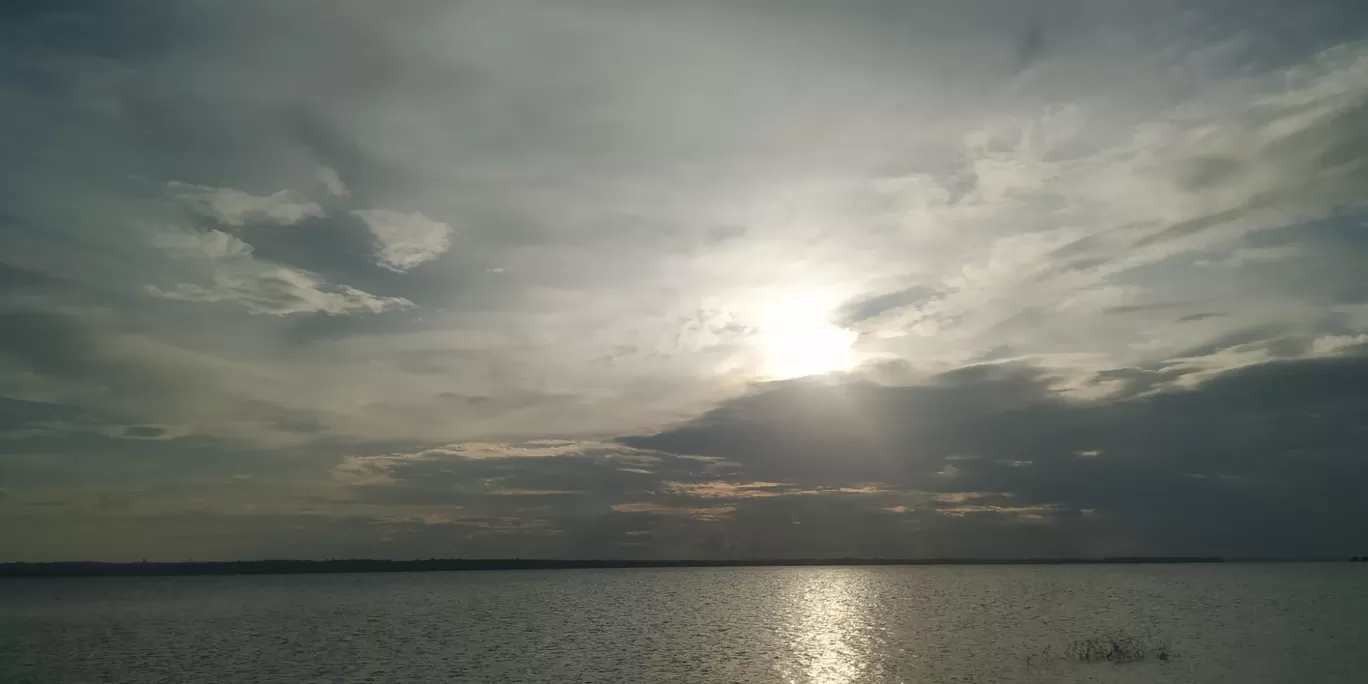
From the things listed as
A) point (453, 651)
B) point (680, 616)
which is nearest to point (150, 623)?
point (453, 651)

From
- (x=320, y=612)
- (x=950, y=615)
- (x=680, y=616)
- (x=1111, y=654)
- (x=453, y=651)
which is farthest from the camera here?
(x=320, y=612)

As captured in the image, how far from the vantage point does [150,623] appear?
386 feet

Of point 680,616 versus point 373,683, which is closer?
point 373,683

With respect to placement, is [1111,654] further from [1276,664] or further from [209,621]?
[209,621]

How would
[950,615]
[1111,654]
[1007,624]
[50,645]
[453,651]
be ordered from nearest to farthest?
[1111,654], [453,651], [50,645], [1007,624], [950,615]

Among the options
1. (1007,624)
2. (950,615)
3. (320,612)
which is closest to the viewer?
(1007,624)

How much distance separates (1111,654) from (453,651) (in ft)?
189

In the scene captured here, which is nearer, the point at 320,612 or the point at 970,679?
the point at 970,679

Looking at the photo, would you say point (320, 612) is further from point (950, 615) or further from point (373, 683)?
point (950, 615)

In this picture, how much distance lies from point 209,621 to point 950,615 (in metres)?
105

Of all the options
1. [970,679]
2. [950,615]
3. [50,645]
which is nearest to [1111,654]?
[970,679]

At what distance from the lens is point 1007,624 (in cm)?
9750

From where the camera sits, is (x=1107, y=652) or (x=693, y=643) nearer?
(x=1107, y=652)

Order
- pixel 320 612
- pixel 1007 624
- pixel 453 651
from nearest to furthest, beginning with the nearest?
pixel 453 651
pixel 1007 624
pixel 320 612
